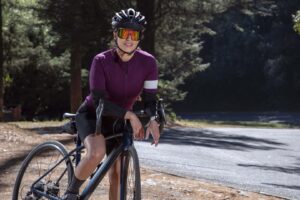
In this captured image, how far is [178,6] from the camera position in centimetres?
2438

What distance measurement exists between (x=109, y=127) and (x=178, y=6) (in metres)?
20.0

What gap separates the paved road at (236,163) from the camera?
8.73 m

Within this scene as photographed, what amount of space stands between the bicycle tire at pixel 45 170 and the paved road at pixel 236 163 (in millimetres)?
3171

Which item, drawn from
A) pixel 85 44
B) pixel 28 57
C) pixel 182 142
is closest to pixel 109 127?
pixel 182 142

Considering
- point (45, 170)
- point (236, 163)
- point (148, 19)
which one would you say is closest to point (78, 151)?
point (45, 170)

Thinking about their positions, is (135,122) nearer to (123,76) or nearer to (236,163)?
(123,76)

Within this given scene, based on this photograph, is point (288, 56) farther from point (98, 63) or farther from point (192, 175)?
point (98, 63)

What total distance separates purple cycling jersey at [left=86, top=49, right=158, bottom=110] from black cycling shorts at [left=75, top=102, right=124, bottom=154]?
0.57 feet

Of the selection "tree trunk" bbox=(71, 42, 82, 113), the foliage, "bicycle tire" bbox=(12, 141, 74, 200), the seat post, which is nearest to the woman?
the seat post

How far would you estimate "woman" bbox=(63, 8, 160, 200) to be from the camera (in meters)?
4.49

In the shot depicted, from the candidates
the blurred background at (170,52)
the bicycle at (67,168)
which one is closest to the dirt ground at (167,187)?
the bicycle at (67,168)

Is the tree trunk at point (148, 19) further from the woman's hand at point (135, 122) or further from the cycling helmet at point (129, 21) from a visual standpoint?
the woman's hand at point (135, 122)

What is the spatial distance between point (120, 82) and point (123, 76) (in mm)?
48

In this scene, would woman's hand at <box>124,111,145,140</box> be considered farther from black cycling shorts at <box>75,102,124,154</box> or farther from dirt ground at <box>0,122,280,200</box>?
dirt ground at <box>0,122,280,200</box>
